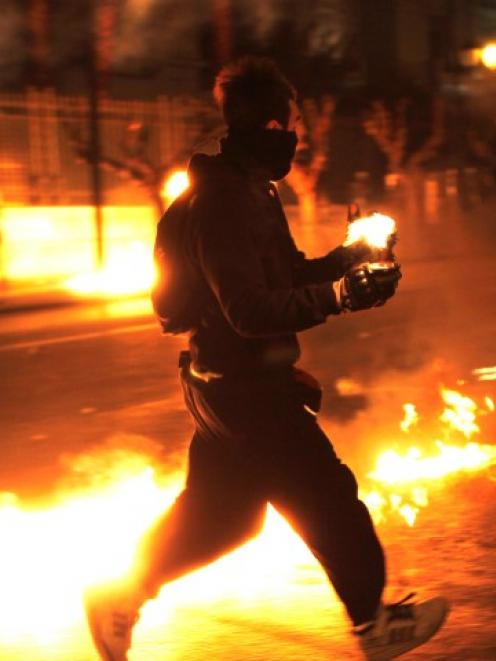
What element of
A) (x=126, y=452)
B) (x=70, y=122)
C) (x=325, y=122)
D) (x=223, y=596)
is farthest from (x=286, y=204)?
(x=223, y=596)

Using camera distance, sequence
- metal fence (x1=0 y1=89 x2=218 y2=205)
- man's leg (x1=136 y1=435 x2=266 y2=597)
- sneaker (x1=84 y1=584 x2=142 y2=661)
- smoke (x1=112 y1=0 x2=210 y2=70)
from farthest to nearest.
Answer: smoke (x1=112 y1=0 x2=210 y2=70)
metal fence (x1=0 y1=89 x2=218 y2=205)
sneaker (x1=84 y1=584 x2=142 y2=661)
man's leg (x1=136 y1=435 x2=266 y2=597)

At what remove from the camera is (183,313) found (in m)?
3.19

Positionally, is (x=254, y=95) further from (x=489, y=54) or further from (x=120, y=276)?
(x=489, y=54)

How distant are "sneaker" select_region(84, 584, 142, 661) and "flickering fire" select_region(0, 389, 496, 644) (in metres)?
0.06

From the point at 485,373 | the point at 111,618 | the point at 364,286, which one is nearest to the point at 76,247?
the point at 485,373

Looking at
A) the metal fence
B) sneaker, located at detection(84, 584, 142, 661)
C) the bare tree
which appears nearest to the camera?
sneaker, located at detection(84, 584, 142, 661)

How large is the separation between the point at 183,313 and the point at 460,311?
1096cm

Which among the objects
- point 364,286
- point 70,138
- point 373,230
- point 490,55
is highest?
point 490,55

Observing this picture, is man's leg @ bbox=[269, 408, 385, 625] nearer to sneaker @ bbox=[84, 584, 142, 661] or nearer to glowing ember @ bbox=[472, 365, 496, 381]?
sneaker @ bbox=[84, 584, 142, 661]

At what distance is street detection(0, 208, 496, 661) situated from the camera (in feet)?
12.7

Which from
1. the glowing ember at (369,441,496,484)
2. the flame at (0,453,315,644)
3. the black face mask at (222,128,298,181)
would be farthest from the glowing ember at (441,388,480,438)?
the black face mask at (222,128,298,181)

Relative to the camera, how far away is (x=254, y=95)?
3.15 m

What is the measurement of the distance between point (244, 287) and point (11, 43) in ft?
69.8

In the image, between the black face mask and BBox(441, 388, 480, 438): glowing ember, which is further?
BBox(441, 388, 480, 438): glowing ember
